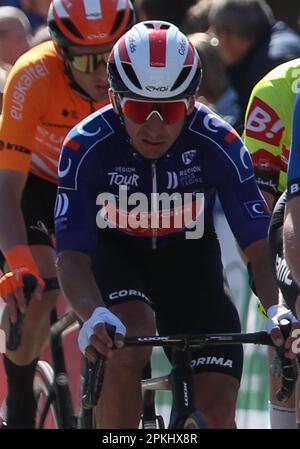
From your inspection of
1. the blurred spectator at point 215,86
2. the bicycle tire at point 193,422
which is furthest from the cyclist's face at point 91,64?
the bicycle tire at point 193,422

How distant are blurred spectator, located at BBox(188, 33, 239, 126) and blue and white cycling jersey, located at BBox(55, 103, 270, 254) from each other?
271cm

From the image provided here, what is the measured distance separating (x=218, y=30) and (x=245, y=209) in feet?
11.1

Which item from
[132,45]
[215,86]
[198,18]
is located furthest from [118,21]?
[198,18]

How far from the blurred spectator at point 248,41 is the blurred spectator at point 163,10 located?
1059 millimetres

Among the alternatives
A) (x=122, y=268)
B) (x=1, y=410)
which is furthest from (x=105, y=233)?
(x=1, y=410)

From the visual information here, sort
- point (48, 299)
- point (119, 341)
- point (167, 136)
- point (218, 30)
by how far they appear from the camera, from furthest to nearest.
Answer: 1. point (218, 30)
2. point (48, 299)
3. point (167, 136)
4. point (119, 341)

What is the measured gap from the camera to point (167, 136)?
5859 mm

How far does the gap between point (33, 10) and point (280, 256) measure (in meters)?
5.72

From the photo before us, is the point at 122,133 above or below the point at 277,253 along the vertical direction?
above

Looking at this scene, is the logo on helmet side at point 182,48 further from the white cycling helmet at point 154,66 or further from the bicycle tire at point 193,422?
the bicycle tire at point 193,422

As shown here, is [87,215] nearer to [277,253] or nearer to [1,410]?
[277,253]

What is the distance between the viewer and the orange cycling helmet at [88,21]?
7.10 m

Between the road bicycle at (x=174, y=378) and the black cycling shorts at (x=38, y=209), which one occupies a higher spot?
the black cycling shorts at (x=38, y=209)

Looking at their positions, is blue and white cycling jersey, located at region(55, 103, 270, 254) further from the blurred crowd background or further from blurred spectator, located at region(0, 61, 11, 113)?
blurred spectator, located at region(0, 61, 11, 113)
